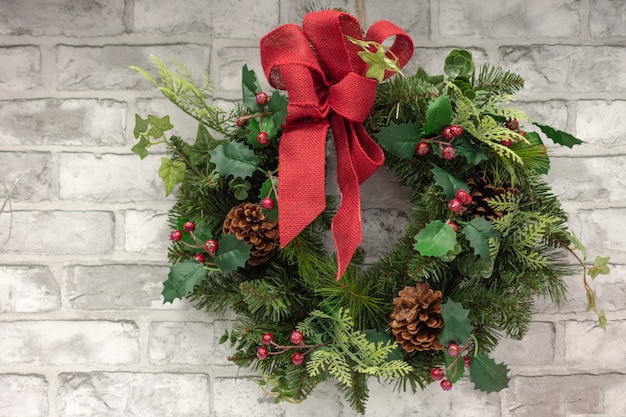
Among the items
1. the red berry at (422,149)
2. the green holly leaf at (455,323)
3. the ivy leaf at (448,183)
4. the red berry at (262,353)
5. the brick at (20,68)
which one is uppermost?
the brick at (20,68)

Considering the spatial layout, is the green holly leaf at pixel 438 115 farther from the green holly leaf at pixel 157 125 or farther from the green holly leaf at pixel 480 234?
the green holly leaf at pixel 157 125

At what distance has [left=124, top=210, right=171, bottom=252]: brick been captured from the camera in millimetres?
866

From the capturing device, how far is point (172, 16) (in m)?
0.84

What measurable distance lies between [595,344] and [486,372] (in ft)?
0.91

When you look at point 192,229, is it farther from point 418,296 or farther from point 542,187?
point 542,187

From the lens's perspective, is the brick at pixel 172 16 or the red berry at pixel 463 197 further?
the brick at pixel 172 16

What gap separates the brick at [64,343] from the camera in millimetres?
878

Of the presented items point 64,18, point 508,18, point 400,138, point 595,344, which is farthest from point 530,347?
point 64,18

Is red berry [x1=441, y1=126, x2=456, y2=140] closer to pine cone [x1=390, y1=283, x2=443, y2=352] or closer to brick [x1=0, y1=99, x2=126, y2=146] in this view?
pine cone [x1=390, y1=283, x2=443, y2=352]

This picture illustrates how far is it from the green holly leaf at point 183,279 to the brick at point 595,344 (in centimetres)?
67

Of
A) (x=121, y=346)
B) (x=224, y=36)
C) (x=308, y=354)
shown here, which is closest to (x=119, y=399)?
(x=121, y=346)

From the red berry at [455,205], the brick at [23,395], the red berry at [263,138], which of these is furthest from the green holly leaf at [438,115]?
the brick at [23,395]

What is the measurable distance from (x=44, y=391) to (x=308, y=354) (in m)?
0.52

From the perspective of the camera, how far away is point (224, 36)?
0.84 meters
